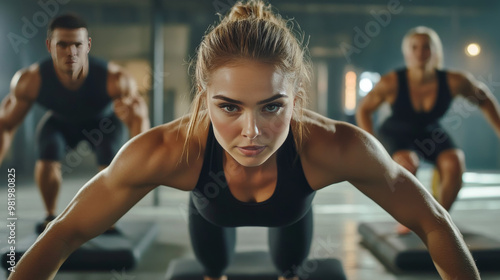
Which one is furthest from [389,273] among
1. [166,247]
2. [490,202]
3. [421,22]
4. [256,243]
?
[421,22]

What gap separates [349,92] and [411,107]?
11.3 feet

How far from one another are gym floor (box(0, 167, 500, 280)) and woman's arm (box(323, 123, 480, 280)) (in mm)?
1167

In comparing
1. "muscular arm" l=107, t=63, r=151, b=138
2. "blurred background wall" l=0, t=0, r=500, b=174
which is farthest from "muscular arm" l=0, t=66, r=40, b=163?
"blurred background wall" l=0, t=0, r=500, b=174

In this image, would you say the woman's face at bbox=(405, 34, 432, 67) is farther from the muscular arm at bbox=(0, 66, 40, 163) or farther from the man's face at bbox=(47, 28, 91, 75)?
the muscular arm at bbox=(0, 66, 40, 163)

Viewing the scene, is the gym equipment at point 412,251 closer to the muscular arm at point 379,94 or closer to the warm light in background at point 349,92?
the muscular arm at point 379,94

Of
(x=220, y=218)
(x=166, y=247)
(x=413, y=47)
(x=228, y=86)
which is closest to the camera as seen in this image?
(x=228, y=86)

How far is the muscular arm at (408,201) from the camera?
924 millimetres

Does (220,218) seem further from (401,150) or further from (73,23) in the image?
(401,150)

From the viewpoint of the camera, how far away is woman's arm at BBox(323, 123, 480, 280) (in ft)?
3.04

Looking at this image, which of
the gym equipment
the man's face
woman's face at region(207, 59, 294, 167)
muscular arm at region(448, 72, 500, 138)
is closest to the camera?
woman's face at region(207, 59, 294, 167)

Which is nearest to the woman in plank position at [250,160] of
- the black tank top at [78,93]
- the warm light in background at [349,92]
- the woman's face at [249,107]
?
the woman's face at [249,107]

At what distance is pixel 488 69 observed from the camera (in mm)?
5969

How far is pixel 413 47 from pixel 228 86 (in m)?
1.59

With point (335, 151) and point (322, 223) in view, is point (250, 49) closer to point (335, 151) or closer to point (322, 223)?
point (335, 151)
